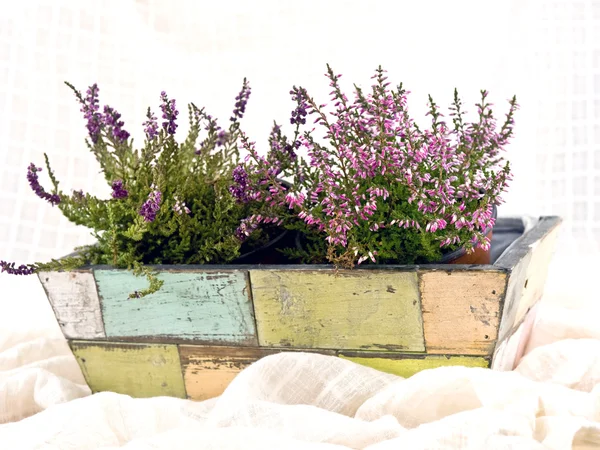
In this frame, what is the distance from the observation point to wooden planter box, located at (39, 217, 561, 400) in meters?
1.30

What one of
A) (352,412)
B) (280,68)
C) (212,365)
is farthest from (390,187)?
(280,68)

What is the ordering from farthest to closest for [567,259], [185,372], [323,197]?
[567,259] < [185,372] < [323,197]

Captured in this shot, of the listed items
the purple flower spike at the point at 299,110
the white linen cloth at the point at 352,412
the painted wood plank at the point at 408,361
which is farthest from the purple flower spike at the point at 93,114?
the painted wood plank at the point at 408,361

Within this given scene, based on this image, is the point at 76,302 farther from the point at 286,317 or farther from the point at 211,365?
the point at 286,317

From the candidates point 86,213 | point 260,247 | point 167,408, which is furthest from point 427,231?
point 86,213

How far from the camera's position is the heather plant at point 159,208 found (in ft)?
4.71

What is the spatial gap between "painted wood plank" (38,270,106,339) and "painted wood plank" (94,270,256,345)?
0.8 inches

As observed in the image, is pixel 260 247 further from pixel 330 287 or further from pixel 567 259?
pixel 567 259

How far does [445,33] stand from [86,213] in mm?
1437

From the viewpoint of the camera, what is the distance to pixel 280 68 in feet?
8.33

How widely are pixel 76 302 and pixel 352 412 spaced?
0.57 m

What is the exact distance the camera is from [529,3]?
250 centimetres

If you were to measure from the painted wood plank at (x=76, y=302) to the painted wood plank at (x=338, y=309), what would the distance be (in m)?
0.33

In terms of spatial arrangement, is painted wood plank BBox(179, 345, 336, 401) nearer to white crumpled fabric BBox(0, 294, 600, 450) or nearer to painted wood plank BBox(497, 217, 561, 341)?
white crumpled fabric BBox(0, 294, 600, 450)
